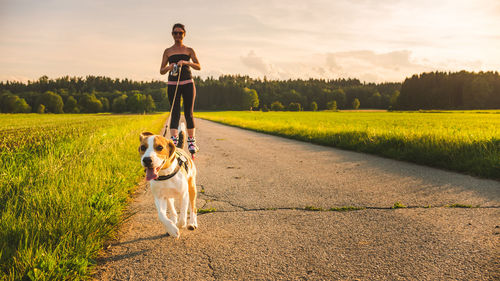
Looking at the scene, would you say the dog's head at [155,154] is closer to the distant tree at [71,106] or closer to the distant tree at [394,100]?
the distant tree at [394,100]

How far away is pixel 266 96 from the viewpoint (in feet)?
443

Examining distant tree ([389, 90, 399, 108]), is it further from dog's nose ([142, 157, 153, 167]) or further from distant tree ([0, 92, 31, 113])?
distant tree ([0, 92, 31, 113])

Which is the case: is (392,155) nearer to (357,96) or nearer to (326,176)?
(326,176)

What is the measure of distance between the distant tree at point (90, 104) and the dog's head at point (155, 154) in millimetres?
127419

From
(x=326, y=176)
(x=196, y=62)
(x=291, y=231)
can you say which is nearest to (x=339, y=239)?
(x=291, y=231)

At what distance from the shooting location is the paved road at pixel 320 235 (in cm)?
239

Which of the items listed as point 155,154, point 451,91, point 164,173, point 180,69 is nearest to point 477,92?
point 451,91

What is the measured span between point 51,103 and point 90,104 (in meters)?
12.6

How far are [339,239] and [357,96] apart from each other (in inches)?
5609

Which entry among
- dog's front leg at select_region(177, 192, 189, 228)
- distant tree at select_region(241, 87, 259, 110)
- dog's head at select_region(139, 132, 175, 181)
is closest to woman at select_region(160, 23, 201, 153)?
dog's front leg at select_region(177, 192, 189, 228)

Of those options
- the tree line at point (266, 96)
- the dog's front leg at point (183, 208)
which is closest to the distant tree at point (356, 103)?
the tree line at point (266, 96)

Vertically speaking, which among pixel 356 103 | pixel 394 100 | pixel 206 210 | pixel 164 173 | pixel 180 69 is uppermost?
pixel 394 100

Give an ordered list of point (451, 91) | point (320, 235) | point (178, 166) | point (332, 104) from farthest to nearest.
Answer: point (332, 104), point (451, 91), point (320, 235), point (178, 166)

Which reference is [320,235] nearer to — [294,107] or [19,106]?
[294,107]
